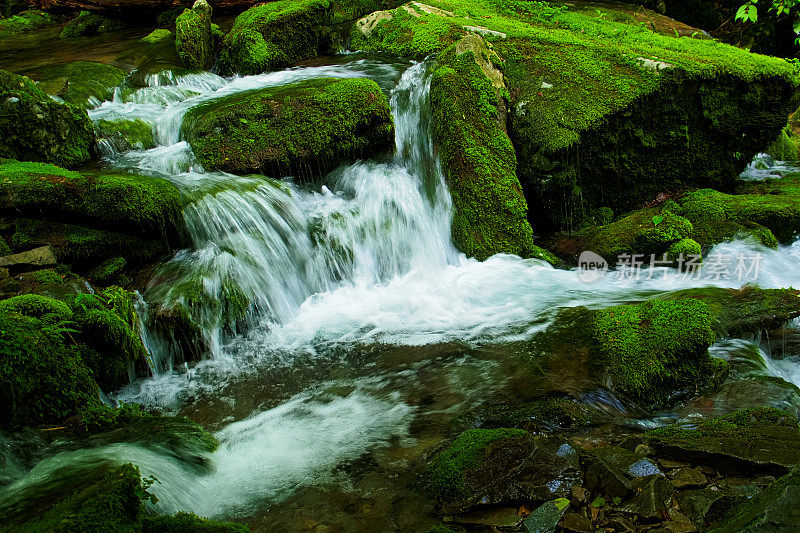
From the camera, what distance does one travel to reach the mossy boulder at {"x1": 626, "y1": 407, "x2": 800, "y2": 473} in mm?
2797

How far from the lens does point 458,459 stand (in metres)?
3.17

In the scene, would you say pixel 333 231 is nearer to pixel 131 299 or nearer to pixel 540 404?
pixel 131 299

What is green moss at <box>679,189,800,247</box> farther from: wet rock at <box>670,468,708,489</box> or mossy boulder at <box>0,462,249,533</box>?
mossy boulder at <box>0,462,249,533</box>

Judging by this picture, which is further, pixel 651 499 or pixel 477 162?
pixel 477 162

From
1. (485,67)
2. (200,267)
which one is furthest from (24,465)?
(485,67)

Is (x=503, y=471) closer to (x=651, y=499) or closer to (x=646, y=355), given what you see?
(x=651, y=499)

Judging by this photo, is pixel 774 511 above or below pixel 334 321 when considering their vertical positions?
above

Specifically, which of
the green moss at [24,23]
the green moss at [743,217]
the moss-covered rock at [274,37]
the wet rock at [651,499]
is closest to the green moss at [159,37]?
the moss-covered rock at [274,37]

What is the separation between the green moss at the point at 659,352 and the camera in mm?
4125

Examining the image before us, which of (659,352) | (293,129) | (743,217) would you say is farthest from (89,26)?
(659,352)

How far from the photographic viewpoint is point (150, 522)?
2273 millimetres

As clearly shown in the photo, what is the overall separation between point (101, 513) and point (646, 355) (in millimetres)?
3851

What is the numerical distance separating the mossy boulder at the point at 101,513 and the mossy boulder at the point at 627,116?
703 cm

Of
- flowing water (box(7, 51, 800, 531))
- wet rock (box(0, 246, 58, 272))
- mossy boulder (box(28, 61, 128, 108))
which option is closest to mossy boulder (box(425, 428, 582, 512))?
flowing water (box(7, 51, 800, 531))
